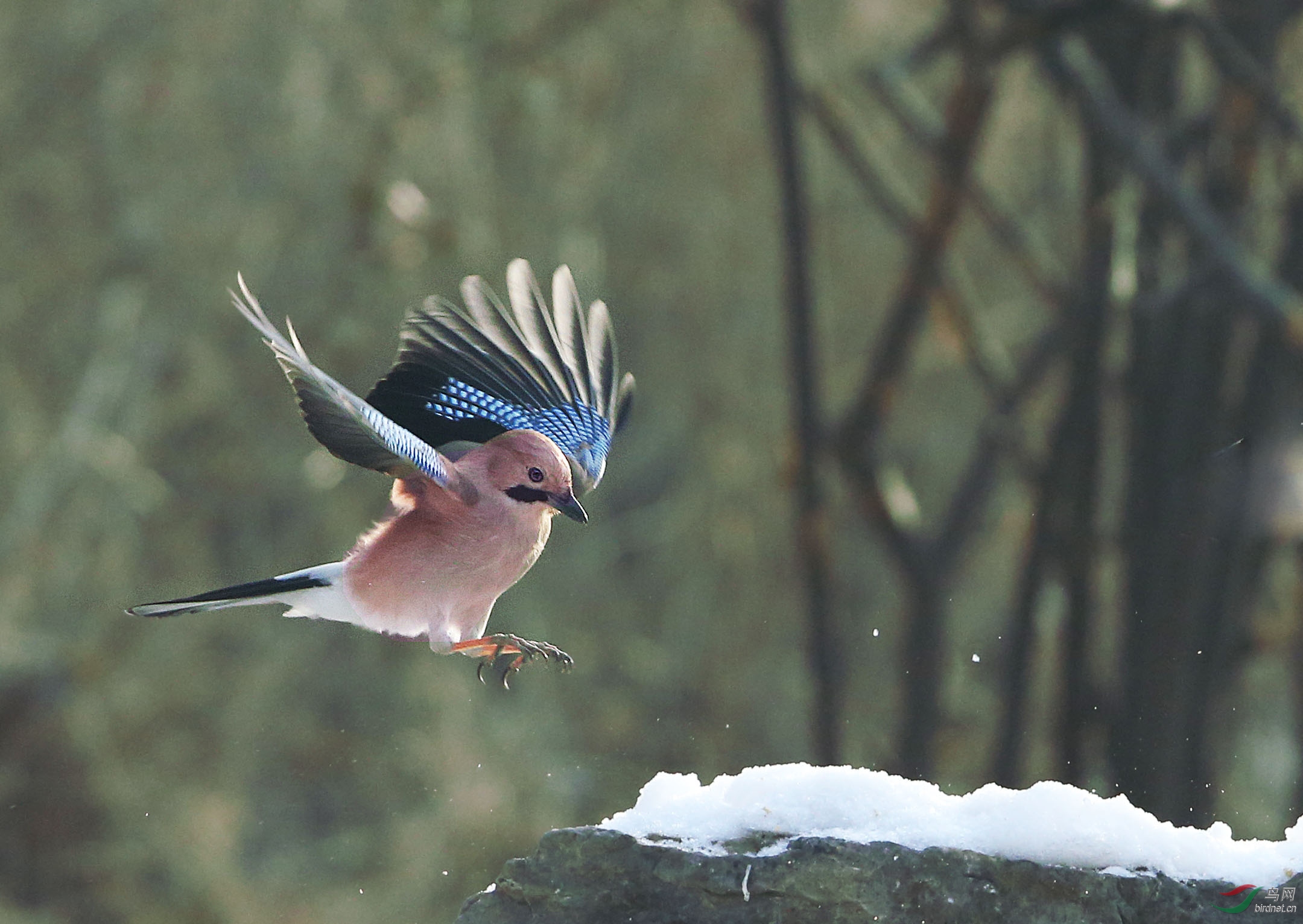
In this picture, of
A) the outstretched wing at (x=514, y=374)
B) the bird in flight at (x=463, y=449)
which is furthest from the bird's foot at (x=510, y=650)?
the outstretched wing at (x=514, y=374)

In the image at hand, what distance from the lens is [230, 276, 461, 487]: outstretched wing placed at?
210cm

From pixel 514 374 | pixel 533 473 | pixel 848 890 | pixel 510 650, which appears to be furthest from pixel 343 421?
pixel 848 890

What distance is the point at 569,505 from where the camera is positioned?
2.41 metres

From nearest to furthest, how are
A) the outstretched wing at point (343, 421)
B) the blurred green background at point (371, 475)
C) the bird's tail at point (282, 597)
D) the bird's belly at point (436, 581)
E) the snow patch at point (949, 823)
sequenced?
the outstretched wing at point (343, 421), the snow patch at point (949, 823), the bird's tail at point (282, 597), the bird's belly at point (436, 581), the blurred green background at point (371, 475)

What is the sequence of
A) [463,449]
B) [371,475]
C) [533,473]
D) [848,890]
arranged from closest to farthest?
[848,890] → [533,473] → [463,449] → [371,475]

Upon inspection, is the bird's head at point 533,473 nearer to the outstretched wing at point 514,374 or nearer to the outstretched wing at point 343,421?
the outstretched wing at point 343,421

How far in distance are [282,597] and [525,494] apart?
0.37m

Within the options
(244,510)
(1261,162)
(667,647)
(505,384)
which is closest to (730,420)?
(667,647)

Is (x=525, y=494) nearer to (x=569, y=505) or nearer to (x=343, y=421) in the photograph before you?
(x=569, y=505)

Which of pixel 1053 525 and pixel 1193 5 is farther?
pixel 1053 525

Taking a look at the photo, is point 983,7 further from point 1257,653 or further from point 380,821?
point 380,821

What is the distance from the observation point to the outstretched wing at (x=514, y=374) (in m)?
2.73

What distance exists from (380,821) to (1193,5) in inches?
211

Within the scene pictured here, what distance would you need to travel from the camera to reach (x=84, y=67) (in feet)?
26.1
